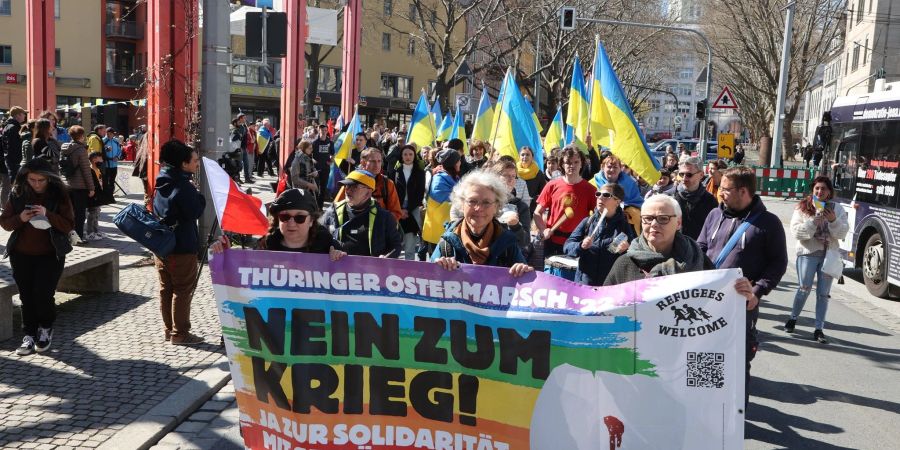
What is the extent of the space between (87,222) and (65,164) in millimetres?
1699

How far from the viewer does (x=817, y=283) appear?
8.74 meters

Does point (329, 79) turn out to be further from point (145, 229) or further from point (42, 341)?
point (145, 229)

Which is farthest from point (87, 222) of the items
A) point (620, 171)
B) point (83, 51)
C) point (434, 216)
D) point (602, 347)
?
point (83, 51)

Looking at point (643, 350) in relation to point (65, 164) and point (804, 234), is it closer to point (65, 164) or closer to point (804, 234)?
point (804, 234)

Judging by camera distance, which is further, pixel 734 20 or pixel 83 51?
pixel 83 51

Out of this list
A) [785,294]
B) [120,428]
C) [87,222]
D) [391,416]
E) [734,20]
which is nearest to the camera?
[391,416]

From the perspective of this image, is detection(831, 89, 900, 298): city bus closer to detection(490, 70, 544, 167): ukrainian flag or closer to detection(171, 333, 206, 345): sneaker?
detection(490, 70, 544, 167): ukrainian flag

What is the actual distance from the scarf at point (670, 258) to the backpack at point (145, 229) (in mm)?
3640

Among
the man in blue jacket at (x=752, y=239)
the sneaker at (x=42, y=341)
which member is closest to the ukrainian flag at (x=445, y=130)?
the sneaker at (x=42, y=341)

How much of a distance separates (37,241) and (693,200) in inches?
229

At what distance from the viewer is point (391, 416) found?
4301mm

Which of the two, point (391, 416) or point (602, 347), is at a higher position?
point (602, 347)

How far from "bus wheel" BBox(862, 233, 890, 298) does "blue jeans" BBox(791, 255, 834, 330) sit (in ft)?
10.3

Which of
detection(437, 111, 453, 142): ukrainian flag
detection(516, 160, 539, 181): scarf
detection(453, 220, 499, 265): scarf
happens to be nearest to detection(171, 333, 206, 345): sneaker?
detection(453, 220, 499, 265): scarf
